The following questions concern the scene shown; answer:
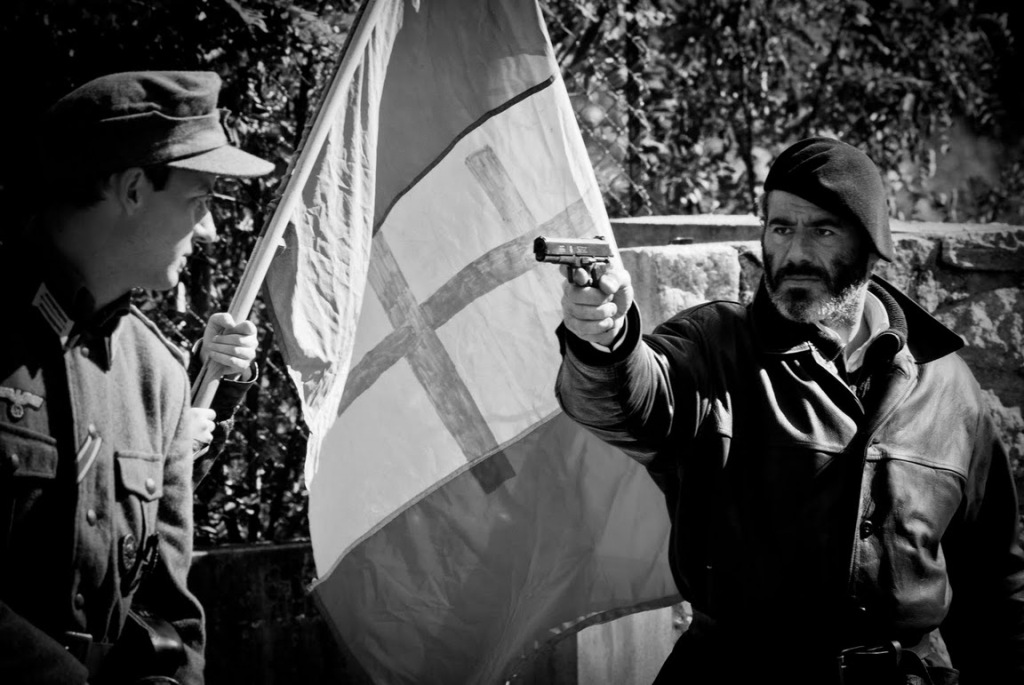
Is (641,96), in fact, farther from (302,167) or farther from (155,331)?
(155,331)

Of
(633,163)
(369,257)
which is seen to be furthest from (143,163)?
(633,163)

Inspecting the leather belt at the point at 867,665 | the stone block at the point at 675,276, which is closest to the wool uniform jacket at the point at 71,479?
the leather belt at the point at 867,665

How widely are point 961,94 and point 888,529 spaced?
17.7 ft

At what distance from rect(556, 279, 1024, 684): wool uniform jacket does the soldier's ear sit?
0.91 m

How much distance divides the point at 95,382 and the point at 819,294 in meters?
1.74

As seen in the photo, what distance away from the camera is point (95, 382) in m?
2.20

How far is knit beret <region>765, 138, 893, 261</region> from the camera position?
114 inches

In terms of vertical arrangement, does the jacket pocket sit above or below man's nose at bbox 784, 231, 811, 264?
below

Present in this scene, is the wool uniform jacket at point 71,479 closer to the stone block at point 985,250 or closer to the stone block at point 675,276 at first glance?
the stone block at point 675,276

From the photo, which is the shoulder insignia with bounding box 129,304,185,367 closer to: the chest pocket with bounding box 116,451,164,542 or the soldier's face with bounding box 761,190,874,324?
the chest pocket with bounding box 116,451,164,542

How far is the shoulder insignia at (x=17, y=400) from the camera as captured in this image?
2031 mm

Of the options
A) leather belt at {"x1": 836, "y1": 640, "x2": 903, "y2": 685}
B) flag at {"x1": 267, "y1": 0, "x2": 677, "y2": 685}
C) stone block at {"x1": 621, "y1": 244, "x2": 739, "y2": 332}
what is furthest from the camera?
stone block at {"x1": 621, "y1": 244, "x2": 739, "y2": 332}

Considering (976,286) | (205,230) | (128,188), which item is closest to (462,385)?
(205,230)

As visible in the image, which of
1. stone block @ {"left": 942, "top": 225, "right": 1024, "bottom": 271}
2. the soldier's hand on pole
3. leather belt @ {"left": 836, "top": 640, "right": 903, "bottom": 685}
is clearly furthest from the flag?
stone block @ {"left": 942, "top": 225, "right": 1024, "bottom": 271}
